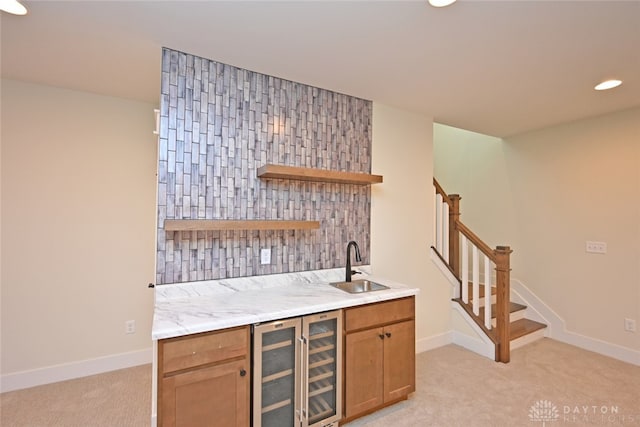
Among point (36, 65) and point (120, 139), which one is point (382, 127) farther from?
point (36, 65)

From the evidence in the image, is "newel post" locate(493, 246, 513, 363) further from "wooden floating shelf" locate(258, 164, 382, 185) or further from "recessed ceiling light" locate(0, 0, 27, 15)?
"recessed ceiling light" locate(0, 0, 27, 15)

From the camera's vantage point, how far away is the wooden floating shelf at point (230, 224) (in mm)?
2000

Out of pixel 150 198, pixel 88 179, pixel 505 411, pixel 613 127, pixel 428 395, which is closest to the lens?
pixel 505 411

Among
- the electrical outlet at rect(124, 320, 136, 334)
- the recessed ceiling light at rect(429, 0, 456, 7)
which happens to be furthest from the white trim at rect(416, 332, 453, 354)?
the recessed ceiling light at rect(429, 0, 456, 7)

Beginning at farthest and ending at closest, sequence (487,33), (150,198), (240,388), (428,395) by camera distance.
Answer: (150,198), (428,395), (487,33), (240,388)

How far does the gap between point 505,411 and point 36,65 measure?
4.36 meters

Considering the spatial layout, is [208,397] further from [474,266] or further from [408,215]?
[474,266]

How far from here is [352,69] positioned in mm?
2400

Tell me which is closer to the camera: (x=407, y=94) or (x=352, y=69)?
(x=352, y=69)

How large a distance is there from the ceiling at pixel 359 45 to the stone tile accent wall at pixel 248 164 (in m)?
0.17

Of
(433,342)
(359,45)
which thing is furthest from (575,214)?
(359,45)

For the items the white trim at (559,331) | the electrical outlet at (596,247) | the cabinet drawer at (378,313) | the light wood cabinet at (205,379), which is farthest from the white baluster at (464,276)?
the light wood cabinet at (205,379)

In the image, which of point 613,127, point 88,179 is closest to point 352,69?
point 88,179

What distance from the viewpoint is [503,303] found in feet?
10.3
